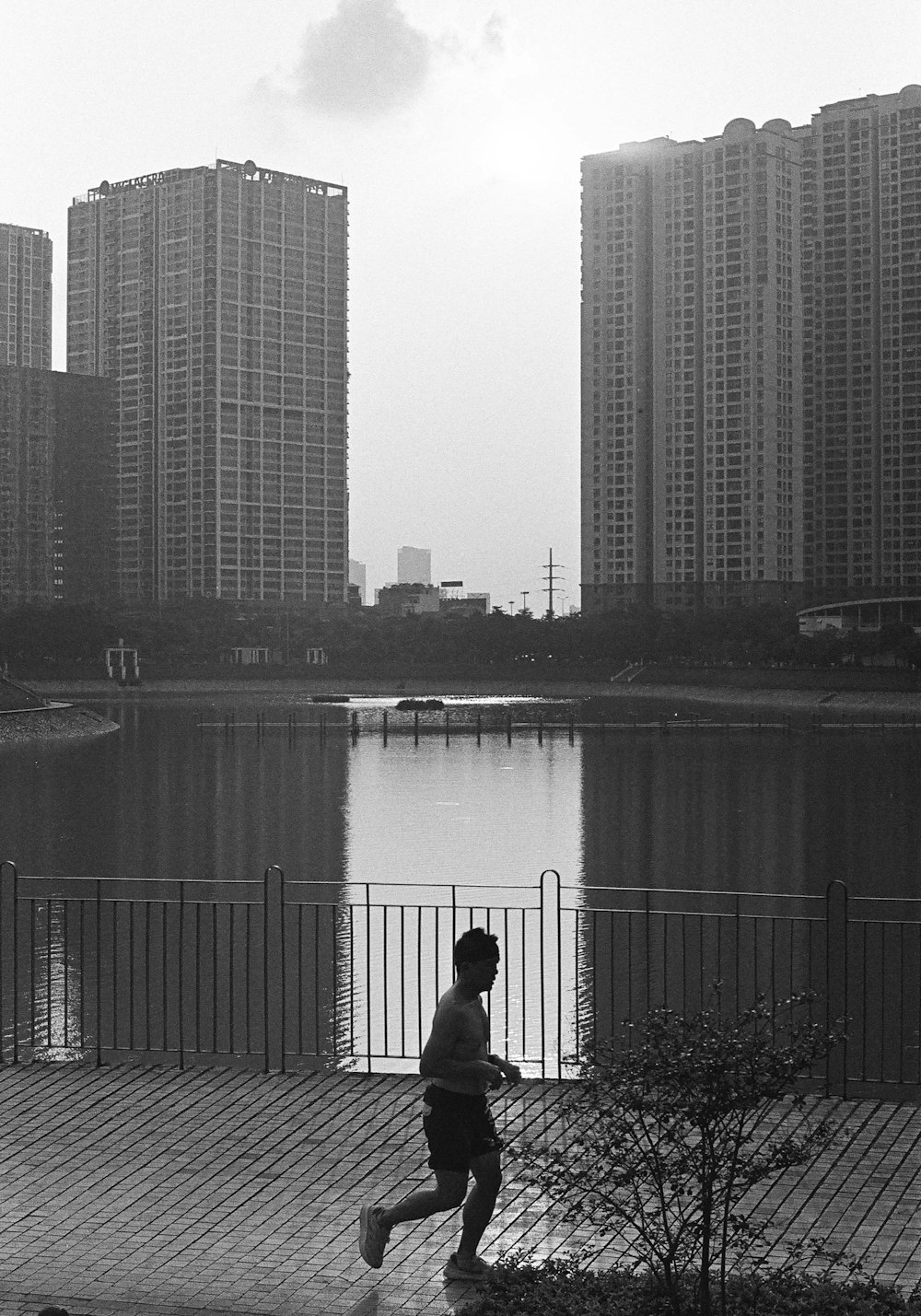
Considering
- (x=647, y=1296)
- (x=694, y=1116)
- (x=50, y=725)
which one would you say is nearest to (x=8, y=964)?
(x=647, y=1296)

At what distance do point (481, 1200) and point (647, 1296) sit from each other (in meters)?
1.32

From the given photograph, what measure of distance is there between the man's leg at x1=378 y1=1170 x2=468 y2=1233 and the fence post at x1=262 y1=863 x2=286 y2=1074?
11.0 feet

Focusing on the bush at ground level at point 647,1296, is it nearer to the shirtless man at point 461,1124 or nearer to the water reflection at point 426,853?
the shirtless man at point 461,1124

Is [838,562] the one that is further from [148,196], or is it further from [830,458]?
[148,196]

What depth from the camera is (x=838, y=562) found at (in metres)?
157

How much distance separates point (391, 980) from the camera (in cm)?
1794

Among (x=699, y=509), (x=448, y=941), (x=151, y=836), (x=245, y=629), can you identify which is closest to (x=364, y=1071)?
(x=448, y=941)

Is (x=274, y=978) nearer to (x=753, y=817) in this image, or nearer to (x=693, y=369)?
(x=753, y=817)

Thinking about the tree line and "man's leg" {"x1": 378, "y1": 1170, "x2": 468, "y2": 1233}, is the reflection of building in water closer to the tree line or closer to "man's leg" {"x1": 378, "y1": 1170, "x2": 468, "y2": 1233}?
"man's leg" {"x1": 378, "y1": 1170, "x2": 468, "y2": 1233}

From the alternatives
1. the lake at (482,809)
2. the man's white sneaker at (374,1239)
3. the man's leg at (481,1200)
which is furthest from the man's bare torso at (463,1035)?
the lake at (482,809)

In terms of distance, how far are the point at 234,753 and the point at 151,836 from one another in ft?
89.7

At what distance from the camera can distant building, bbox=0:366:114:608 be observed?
586 ft

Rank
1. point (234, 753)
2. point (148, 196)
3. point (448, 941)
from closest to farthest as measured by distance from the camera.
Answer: point (448, 941) < point (234, 753) < point (148, 196)

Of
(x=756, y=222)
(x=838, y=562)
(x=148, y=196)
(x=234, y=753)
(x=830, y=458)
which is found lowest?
(x=234, y=753)
